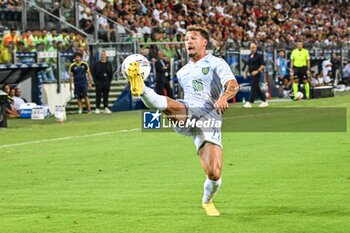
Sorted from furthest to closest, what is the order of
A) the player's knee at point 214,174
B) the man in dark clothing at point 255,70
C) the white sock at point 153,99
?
1. the man in dark clothing at point 255,70
2. the player's knee at point 214,174
3. the white sock at point 153,99

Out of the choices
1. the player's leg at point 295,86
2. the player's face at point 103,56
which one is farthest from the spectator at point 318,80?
the player's face at point 103,56

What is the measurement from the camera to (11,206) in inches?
466

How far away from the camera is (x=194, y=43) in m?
10.6

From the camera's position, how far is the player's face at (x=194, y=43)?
418 inches

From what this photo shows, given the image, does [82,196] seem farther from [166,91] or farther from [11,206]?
[166,91]

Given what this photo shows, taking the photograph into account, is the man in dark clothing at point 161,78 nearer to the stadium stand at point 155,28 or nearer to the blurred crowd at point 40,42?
the stadium stand at point 155,28

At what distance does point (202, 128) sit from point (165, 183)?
3.34 metres

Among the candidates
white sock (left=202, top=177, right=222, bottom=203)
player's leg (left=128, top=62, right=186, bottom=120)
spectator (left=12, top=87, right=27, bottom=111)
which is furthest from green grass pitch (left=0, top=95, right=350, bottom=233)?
spectator (left=12, top=87, right=27, bottom=111)

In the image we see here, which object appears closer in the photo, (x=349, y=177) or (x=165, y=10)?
(x=349, y=177)

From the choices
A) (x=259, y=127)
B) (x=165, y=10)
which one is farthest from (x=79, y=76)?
(x=165, y=10)

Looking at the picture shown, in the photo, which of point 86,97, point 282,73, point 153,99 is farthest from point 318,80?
point 153,99

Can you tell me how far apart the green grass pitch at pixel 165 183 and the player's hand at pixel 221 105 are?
115 cm

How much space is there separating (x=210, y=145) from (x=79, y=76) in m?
22.1

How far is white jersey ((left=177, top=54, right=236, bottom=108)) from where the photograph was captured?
1069 centimetres
